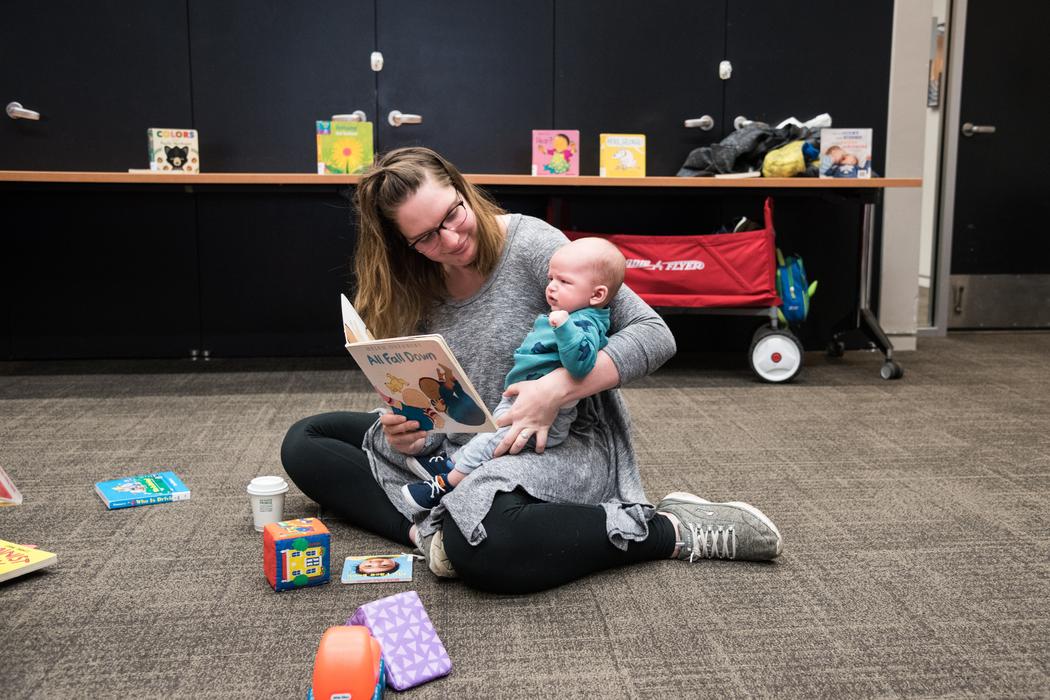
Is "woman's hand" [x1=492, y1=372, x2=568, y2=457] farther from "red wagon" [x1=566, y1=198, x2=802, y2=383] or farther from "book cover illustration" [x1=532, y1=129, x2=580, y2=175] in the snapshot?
"book cover illustration" [x1=532, y1=129, x2=580, y2=175]

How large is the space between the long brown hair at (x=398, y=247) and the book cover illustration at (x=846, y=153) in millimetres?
2150

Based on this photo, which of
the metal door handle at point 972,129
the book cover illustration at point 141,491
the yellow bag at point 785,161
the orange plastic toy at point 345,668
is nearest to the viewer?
the orange plastic toy at point 345,668

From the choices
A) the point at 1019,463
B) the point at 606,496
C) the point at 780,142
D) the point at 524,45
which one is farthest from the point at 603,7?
the point at 606,496

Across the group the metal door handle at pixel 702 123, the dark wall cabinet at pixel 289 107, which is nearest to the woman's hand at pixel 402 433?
the dark wall cabinet at pixel 289 107

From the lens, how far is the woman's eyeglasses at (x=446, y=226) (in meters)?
1.60

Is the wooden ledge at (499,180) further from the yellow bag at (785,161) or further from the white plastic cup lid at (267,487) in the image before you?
the white plastic cup lid at (267,487)

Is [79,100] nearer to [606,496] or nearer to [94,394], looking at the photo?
[94,394]

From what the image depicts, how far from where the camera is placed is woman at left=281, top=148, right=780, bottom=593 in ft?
5.14

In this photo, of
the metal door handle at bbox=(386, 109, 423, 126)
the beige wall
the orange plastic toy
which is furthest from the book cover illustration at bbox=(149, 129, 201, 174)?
the beige wall

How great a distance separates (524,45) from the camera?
12.9 feet

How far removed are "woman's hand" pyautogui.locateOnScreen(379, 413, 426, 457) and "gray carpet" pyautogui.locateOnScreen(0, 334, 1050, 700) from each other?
0.23 m

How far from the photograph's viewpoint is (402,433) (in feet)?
5.53

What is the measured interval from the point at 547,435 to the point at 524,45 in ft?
8.85

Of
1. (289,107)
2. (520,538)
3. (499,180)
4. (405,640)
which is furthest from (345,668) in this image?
(289,107)
